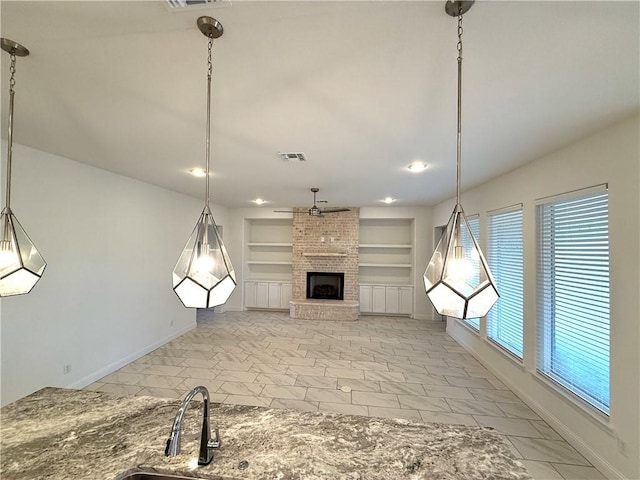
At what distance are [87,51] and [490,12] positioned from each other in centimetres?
190

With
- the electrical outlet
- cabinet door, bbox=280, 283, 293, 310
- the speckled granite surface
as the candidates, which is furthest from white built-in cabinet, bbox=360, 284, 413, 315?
the speckled granite surface

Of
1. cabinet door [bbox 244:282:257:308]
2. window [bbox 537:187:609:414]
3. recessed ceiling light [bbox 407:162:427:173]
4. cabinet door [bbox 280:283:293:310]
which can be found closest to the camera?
window [bbox 537:187:609:414]

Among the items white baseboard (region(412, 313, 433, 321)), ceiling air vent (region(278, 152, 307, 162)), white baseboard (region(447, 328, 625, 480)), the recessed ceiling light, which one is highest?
the recessed ceiling light

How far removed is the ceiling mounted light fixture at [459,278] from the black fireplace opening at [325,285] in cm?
612

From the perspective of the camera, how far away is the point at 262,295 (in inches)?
293

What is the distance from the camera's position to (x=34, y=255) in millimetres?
1518

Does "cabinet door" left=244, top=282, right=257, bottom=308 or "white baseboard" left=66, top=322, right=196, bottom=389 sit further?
"cabinet door" left=244, top=282, right=257, bottom=308

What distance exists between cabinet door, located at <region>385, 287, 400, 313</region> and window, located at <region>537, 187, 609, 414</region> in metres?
4.10

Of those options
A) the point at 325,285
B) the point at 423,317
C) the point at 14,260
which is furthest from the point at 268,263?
the point at 14,260

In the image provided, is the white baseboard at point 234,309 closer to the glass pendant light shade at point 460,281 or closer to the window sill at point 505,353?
the window sill at point 505,353

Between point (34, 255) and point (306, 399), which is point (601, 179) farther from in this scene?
point (34, 255)

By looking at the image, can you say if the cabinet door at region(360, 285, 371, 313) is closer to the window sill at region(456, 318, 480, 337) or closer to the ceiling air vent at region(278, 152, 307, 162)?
the window sill at region(456, 318, 480, 337)

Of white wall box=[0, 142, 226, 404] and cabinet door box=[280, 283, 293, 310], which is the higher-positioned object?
white wall box=[0, 142, 226, 404]

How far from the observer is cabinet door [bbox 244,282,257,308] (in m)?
7.48
